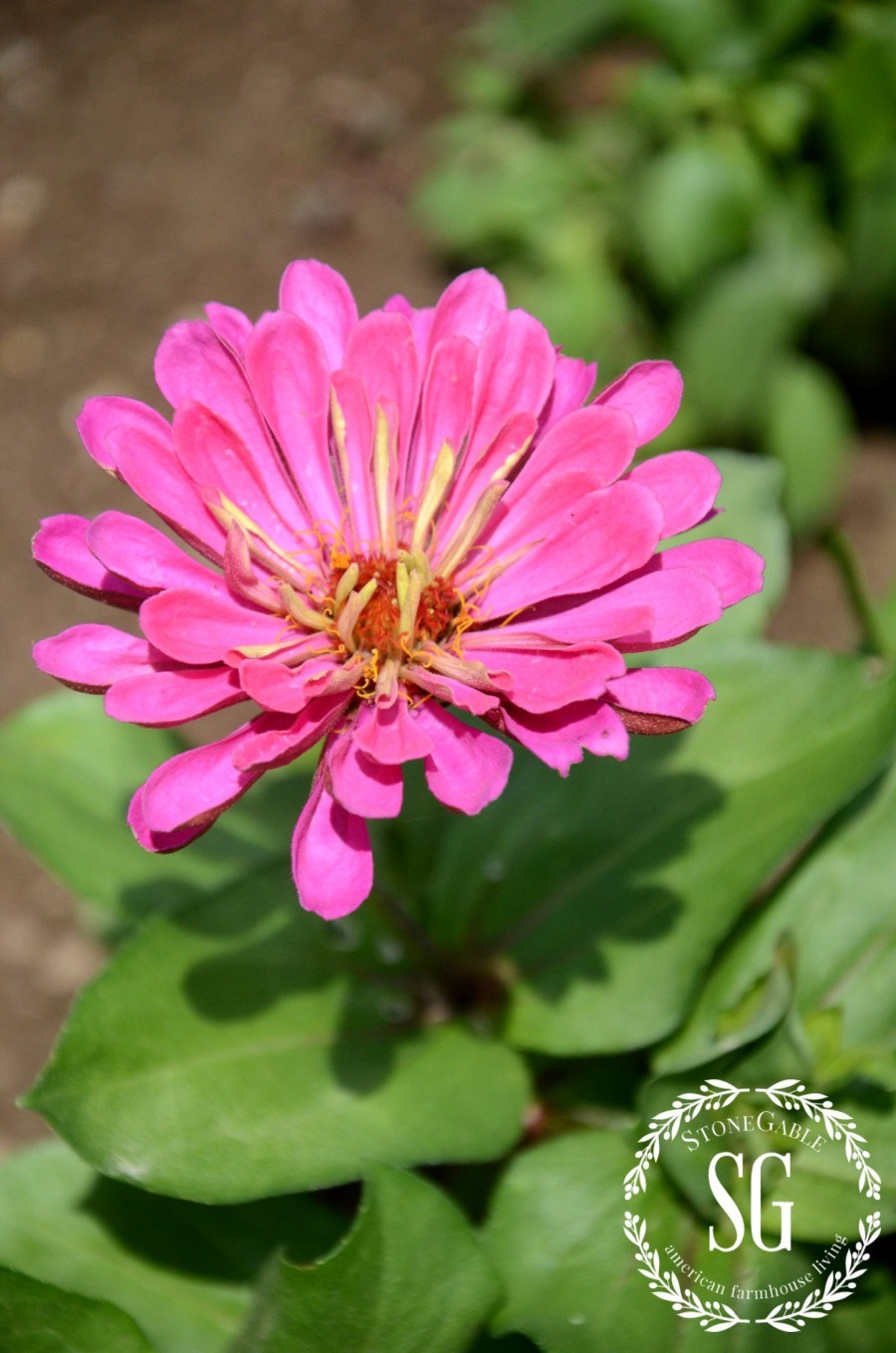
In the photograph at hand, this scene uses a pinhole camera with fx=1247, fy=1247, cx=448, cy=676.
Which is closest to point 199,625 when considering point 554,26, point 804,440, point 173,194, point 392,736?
point 392,736

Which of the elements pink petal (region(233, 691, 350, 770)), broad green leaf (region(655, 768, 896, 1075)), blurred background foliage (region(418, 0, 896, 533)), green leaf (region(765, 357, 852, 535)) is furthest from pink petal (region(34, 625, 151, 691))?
green leaf (region(765, 357, 852, 535))

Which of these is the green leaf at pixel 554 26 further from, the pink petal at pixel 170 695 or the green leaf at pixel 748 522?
the pink petal at pixel 170 695

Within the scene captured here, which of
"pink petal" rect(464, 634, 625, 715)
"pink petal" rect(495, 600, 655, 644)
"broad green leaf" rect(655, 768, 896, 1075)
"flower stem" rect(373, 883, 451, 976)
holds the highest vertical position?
"pink petal" rect(464, 634, 625, 715)

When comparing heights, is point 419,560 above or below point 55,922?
above

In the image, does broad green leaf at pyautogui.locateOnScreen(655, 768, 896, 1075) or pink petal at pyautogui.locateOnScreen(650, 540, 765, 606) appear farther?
broad green leaf at pyautogui.locateOnScreen(655, 768, 896, 1075)

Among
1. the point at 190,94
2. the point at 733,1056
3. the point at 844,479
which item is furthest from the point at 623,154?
the point at 733,1056

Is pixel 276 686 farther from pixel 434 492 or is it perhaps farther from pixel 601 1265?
pixel 601 1265

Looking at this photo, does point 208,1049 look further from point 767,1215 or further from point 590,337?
point 590,337

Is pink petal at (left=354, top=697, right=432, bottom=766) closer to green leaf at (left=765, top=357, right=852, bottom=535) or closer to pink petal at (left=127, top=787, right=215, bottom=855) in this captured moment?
pink petal at (left=127, top=787, right=215, bottom=855)
